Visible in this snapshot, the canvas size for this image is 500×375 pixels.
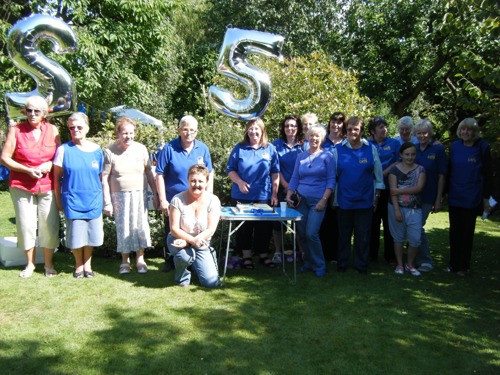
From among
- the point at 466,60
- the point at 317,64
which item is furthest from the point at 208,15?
the point at 466,60

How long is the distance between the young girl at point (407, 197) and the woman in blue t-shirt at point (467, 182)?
396 mm

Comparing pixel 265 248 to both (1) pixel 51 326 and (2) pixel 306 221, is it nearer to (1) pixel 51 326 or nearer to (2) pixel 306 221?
(2) pixel 306 221

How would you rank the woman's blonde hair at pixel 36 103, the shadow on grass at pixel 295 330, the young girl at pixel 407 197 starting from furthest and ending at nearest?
the young girl at pixel 407 197, the woman's blonde hair at pixel 36 103, the shadow on grass at pixel 295 330

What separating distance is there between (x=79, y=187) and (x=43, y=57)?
1743mm

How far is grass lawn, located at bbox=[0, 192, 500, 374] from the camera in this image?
3.21m

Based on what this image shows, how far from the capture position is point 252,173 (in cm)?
530

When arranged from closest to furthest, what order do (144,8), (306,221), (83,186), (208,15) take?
(83,186) → (306,221) → (144,8) → (208,15)

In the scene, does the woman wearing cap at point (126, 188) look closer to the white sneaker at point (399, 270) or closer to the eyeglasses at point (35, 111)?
the eyeglasses at point (35, 111)

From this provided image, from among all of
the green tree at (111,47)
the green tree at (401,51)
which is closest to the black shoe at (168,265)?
the green tree at (111,47)

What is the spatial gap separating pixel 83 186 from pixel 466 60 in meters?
4.03

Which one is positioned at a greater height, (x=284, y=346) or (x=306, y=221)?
(x=306, y=221)

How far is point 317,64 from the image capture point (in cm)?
1020

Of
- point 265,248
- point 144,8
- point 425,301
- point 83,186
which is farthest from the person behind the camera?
point 144,8

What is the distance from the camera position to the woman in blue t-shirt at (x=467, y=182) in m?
5.18
